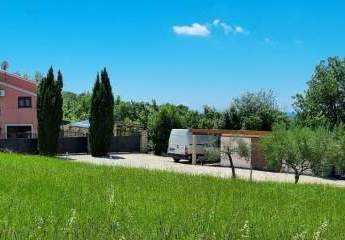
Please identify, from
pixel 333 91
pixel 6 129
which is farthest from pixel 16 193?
pixel 333 91

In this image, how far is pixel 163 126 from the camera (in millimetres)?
47062

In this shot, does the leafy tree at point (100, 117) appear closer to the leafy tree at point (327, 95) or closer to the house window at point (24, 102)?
the house window at point (24, 102)

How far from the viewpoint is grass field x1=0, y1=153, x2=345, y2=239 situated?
691 centimetres

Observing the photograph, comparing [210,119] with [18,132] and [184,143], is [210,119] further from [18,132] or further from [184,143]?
[18,132]

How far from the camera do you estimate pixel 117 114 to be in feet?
227

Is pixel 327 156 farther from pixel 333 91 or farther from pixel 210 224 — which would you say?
pixel 333 91

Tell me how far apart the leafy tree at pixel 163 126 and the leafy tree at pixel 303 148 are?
2063cm

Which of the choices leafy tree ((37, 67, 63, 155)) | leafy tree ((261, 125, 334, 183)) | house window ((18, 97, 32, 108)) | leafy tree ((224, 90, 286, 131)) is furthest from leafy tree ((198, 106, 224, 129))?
leafy tree ((261, 125, 334, 183))

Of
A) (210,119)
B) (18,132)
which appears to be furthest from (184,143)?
(18,132)

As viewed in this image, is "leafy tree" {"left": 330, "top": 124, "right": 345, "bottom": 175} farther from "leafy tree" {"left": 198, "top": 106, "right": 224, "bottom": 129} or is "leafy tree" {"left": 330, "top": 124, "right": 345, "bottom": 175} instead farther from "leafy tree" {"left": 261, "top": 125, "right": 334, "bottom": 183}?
"leafy tree" {"left": 198, "top": 106, "right": 224, "bottom": 129}

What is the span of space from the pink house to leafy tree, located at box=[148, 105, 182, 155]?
1129 centimetres

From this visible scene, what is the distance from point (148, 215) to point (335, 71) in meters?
51.5

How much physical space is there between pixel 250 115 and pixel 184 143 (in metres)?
13.5

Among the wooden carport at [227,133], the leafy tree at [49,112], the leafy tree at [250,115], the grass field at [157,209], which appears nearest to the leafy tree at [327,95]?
the leafy tree at [250,115]
